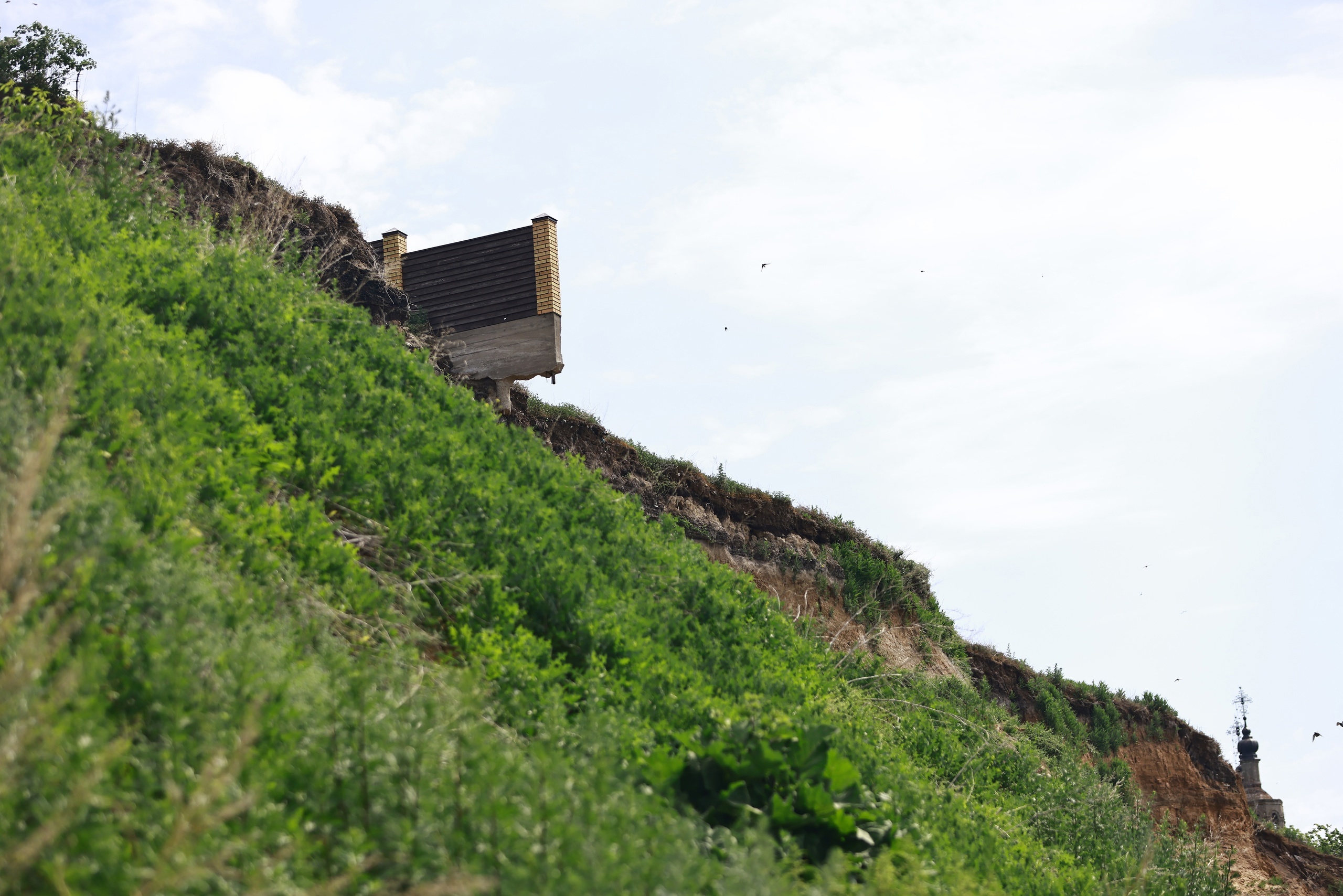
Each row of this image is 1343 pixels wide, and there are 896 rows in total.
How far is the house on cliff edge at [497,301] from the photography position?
19453 millimetres

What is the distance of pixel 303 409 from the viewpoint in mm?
7578

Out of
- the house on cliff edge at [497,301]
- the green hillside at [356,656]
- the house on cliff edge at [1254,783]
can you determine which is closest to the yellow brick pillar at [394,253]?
the house on cliff edge at [497,301]

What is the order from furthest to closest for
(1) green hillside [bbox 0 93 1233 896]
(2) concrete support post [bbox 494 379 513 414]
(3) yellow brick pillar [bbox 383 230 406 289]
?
1. (3) yellow brick pillar [bbox 383 230 406 289]
2. (2) concrete support post [bbox 494 379 513 414]
3. (1) green hillside [bbox 0 93 1233 896]

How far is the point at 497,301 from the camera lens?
2000cm

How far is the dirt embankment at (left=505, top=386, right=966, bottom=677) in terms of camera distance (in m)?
19.2

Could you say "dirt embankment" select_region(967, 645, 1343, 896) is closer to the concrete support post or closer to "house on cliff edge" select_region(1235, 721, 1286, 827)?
"house on cliff edge" select_region(1235, 721, 1286, 827)

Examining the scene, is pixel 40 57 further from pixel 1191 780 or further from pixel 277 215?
pixel 1191 780

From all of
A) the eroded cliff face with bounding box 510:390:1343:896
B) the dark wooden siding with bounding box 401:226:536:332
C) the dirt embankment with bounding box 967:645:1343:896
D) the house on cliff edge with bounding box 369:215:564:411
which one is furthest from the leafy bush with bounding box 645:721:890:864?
the dirt embankment with bounding box 967:645:1343:896

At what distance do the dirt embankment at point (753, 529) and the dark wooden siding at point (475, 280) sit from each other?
1740mm

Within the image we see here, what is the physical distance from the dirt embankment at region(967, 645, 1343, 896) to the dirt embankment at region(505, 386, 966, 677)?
3.21m

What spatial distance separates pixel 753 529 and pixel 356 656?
15.4 m

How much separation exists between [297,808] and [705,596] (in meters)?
5.47

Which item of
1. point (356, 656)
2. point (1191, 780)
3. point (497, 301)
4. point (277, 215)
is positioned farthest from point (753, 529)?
point (356, 656)

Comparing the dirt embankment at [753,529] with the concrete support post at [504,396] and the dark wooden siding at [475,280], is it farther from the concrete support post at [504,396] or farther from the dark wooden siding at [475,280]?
the dark wooden siding at [475,280]
